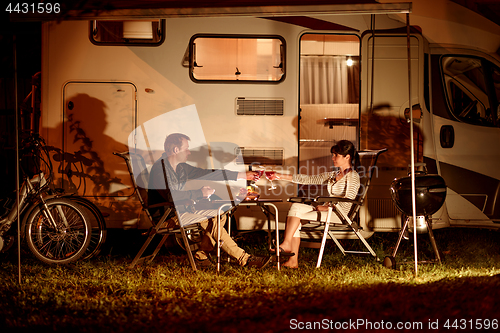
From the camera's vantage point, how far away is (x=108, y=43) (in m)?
4.40

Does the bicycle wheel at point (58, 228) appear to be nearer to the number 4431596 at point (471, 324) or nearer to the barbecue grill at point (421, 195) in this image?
the barbecue grill at point (421, 195)

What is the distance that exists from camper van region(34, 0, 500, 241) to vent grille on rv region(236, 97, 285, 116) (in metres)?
0.01

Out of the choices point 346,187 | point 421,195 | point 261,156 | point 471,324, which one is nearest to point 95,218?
point 261,156

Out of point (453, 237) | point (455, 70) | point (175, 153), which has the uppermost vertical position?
point (455, 70)

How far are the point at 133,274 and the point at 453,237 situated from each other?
13.6 feet

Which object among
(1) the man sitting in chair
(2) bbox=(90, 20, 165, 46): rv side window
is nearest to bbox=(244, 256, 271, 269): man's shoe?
(1) the man sitting in chair

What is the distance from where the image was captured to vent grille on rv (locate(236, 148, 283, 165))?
4.44 m

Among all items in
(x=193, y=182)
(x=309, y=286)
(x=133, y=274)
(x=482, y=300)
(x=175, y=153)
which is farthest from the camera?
(x=193, y=182)

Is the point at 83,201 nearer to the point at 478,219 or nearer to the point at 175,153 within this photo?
the point at 175,153

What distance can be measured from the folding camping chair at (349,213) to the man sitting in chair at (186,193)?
0.64 m

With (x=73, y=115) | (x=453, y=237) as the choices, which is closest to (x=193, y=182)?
(x=73, y=115)

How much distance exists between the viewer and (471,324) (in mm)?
2404

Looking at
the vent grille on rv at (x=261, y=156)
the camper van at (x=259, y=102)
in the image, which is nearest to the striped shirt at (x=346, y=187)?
the camper van at (x=259, y=102)

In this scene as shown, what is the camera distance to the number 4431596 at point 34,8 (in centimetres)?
340
